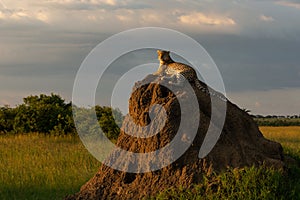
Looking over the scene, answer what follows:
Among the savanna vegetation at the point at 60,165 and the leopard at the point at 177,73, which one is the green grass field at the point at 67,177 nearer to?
the savanna vegetation at the point at 60,165

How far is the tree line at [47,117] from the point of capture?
2066cm

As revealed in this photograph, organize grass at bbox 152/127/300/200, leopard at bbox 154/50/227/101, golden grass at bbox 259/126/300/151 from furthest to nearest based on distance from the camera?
golden grass at bbox 259/126/300/151 → leopard at bbox 154/50/227/101 → grass at bbox 152/127/300/200

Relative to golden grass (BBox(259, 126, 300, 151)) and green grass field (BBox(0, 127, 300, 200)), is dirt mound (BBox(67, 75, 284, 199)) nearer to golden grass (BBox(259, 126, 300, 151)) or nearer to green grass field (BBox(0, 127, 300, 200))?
green grass field (BBox(0, 127, 300, 200))

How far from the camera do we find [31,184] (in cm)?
1121

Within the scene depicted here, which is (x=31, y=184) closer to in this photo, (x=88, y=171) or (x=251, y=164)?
(x=88, y=171)

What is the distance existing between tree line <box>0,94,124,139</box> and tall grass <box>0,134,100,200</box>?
244 centimetres

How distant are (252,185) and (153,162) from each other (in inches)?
56.9

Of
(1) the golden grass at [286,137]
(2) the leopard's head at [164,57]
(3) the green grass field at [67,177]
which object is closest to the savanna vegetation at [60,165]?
(3) the green grass field at [67,177]

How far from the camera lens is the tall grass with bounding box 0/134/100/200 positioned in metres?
10.7

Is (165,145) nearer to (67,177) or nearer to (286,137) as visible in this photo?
(67,177)

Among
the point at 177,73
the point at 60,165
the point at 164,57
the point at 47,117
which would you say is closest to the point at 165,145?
the point at 177,73

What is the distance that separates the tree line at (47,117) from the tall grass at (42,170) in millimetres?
2442

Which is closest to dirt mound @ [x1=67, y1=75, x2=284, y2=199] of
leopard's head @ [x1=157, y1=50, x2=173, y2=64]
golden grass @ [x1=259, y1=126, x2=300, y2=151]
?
leopard's head @ [x1=157, y1=50, x2=173, y2=64]

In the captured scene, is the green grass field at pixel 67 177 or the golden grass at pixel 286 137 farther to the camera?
the golden grass at pixel 286 137
